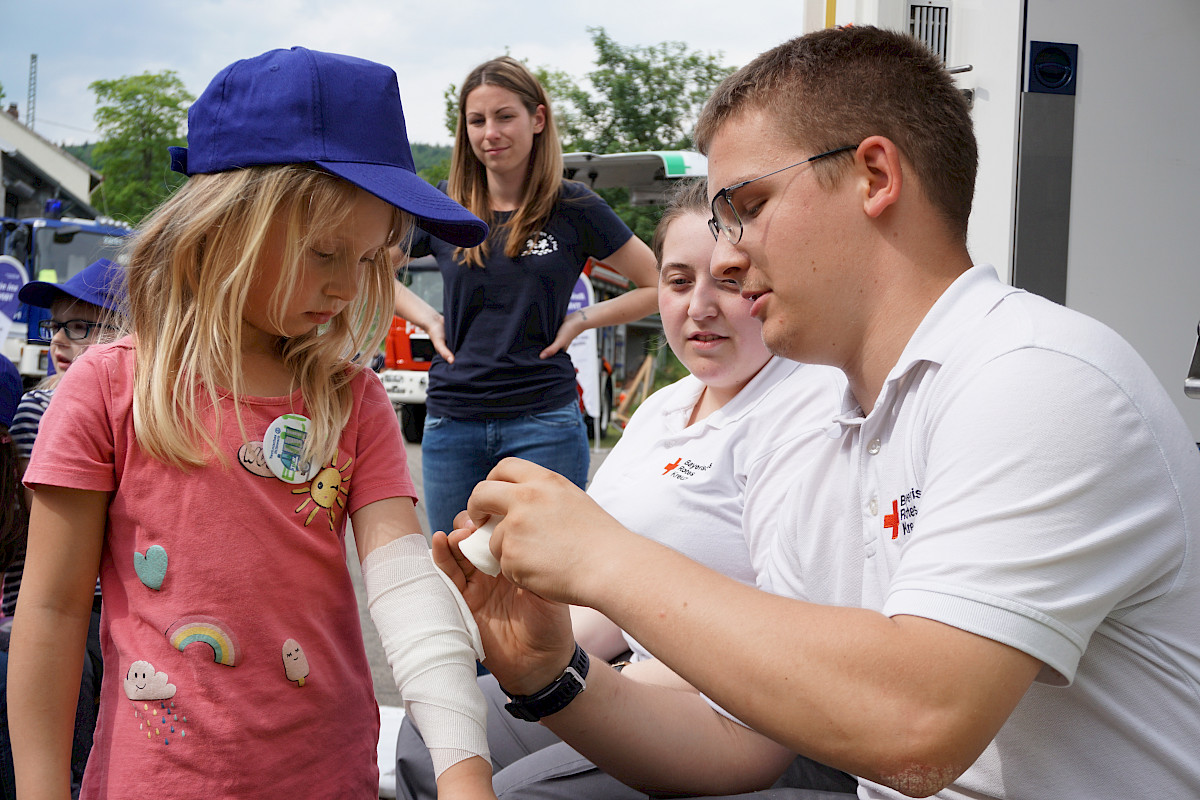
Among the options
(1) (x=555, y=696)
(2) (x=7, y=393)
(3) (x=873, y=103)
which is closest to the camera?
(3) (x=873, y=103)

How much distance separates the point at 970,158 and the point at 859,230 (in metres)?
0.25

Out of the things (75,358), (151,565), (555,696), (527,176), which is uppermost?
(527,176)

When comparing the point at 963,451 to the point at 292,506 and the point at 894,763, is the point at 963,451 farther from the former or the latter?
the point at 292,506

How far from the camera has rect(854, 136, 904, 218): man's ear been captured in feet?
4.32

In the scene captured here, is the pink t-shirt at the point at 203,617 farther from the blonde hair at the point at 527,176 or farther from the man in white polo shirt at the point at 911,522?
the blonde hair at the point at 527,176

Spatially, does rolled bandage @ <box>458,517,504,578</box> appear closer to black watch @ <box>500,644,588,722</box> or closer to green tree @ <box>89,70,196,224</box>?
black watch @ <box>500,644,588,722</box>

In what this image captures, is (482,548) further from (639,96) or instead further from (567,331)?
(639,96)

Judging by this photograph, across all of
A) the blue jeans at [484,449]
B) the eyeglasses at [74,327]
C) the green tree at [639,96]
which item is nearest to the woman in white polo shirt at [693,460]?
the blue jeans at [484,449]

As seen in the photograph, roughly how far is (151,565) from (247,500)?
0.17m

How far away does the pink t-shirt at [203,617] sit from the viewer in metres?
1.45

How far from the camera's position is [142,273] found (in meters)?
1.65

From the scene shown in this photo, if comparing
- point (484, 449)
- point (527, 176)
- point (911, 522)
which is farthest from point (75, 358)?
point (527, 176)

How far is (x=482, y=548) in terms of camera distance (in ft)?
4.78

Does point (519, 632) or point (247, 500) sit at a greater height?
point (247, 500)
